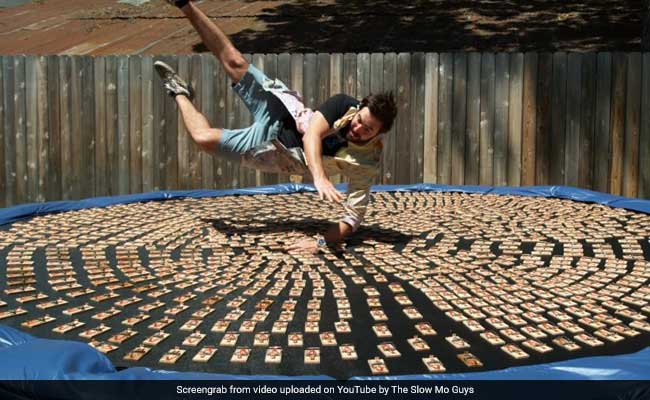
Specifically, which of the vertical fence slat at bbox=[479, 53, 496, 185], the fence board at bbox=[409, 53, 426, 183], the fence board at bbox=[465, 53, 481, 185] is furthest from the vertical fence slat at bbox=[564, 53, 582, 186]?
the fence board at bbox=[409, 53, 426, 183]

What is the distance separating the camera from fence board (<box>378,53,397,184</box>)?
6203 millimetres

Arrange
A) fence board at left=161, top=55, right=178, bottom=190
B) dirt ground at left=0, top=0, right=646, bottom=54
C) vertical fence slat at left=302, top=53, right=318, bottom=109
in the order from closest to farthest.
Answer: vertical fence slat at left=302, top=53, right=318, bottom=109 → fence board at left=161, top=55, right=178, bottom=190 → dirt ground at left=0, top=0, right=646, bottom=54

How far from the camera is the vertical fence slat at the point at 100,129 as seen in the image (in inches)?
252

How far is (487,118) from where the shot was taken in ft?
20.2

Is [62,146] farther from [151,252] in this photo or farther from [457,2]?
[457,2]

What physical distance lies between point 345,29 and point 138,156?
3851 mm

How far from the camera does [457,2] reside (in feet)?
34.0

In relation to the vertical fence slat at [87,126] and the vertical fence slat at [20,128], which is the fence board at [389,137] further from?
the vertical fence slat at [20,128]

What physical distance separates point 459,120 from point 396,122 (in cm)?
54

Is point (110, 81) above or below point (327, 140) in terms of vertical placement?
above

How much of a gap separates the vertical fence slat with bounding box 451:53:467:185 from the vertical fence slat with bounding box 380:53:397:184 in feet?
1.65

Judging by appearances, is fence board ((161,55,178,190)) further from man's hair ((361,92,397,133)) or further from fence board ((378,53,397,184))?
man's hair ((361,92,397,133))

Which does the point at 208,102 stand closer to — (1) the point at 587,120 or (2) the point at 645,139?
(1) the point at 587,120

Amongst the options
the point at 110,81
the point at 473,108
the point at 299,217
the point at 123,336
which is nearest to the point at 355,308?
the point at 123,336
